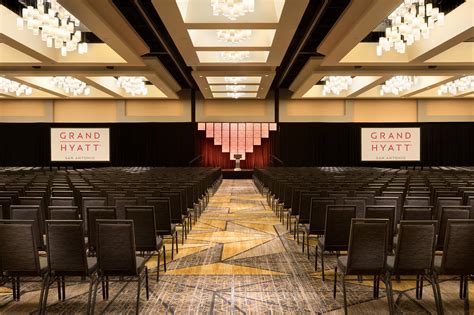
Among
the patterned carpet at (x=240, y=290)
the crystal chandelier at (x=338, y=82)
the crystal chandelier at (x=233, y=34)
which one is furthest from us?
the crystal chandelier at (x=338, y=82)

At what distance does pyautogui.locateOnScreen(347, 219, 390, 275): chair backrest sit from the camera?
408cm

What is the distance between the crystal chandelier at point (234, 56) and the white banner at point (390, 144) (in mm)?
13020

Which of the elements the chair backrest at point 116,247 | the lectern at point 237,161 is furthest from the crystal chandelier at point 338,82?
the chair backrest at point 116,247

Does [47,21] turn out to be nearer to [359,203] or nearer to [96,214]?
[96,214]

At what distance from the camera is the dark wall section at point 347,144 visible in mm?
25203

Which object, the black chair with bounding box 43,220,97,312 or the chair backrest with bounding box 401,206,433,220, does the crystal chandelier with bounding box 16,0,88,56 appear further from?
the chair backrest with bounding box 401,206,433,220

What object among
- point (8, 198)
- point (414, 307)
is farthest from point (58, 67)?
point (414, 307)

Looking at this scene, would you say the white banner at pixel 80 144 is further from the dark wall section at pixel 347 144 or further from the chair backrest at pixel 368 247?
the chair backrest at pixel 368 247

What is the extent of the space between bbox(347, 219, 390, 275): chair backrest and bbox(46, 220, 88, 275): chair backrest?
2362 mm

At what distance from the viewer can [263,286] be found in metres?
5.05

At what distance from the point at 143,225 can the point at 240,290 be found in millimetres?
1310

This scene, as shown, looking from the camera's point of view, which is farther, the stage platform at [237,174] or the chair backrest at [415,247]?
the stage platform at [237,174]

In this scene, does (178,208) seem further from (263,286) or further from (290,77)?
(290,77)

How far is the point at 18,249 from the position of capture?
13.2 ft
